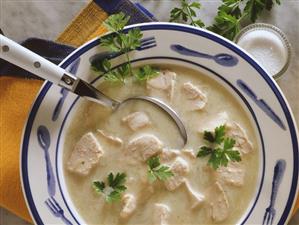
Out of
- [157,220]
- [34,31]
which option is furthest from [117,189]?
[34,31]

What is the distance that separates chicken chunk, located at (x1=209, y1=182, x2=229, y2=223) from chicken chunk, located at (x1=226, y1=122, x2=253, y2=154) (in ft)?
0.39

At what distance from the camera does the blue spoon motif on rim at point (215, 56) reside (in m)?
1.50

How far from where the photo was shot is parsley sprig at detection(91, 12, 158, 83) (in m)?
1.50

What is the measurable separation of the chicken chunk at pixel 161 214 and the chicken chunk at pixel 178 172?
59 millimetres

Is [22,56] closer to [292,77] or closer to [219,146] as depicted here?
[219,146]

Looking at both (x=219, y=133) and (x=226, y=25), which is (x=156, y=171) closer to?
(x=219, y=133)

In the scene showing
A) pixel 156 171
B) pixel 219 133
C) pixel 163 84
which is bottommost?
pixel 156 171

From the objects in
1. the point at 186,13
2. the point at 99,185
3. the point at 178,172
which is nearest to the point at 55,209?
the point at 99,185

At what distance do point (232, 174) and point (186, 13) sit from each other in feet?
1.65

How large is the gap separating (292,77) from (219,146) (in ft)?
1.19

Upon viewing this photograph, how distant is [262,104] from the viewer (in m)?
1.50

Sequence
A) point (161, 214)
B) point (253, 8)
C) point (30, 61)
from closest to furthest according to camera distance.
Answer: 1. point (30, 61)
2. point (161, 214)
3. point (253, 8)

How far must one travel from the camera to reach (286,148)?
4.89 feet

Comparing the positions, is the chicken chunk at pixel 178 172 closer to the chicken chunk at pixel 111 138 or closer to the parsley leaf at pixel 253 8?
the chicken chunk at pixel 111 138
